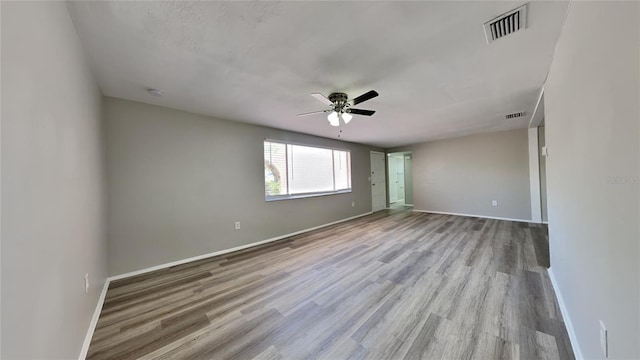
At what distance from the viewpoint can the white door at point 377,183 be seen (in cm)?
684

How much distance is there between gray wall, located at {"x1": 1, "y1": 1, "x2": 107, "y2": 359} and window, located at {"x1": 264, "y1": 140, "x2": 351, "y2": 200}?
2.64m

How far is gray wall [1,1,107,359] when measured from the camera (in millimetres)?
735

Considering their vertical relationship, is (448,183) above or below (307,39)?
below

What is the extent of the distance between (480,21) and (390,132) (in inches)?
135

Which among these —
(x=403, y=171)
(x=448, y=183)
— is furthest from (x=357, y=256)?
(x=403, y=171)

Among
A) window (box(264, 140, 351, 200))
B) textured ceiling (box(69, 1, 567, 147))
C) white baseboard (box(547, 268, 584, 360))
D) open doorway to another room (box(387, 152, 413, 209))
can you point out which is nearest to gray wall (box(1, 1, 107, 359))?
textured ceiling (box(69, 1, 567, 147))

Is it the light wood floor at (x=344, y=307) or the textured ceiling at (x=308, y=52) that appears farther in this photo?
the light wood floor at (x=344, y=307)

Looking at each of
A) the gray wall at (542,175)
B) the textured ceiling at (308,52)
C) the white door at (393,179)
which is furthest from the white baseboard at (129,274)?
the gray wall at (542,175)

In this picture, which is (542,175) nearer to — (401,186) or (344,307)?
(401,186)

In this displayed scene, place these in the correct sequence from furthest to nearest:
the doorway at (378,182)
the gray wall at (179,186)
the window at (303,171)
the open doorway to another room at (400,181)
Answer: the open doorway to another room at (400,181) < the doorway at (378,182) < the window at (303,171) < the gray wall at (179,186)

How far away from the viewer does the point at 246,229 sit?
148 inches

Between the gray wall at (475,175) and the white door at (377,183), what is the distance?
3.01 ft

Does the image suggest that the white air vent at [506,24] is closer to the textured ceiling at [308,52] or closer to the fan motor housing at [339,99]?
the textured ceiling at [308,52]

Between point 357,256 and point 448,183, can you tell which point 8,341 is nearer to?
point 357,256
